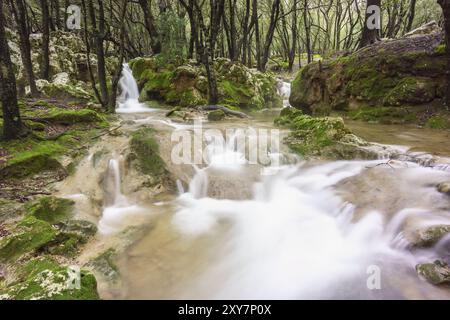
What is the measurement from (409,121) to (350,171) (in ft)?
13.8

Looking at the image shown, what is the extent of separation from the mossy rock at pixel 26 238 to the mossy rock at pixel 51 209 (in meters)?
0.20

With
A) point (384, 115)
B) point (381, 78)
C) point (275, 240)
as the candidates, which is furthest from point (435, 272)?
point (381, 78)

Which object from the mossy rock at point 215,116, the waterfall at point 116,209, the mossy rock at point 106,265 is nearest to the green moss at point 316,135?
the mossy rock at point 215,116

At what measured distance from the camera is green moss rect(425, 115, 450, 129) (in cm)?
743

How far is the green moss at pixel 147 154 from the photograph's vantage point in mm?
5918

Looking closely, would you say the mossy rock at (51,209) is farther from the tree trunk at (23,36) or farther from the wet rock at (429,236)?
the tree trunk at (23,36)

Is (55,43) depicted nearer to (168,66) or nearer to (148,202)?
(168,66)

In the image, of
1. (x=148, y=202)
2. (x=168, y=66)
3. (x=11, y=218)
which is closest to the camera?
(x=11, y=218)

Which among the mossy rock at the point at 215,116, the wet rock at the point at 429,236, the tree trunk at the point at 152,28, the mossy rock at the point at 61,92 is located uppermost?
the tree trunk at the point at 152,28
